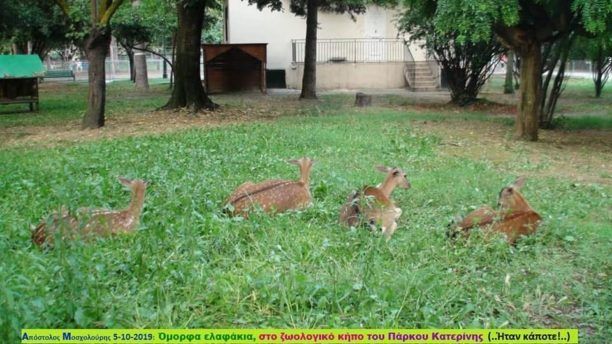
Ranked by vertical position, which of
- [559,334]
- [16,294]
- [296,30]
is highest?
[296,30]

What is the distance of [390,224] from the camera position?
561cm

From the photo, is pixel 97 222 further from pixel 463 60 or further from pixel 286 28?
pixel 286 28

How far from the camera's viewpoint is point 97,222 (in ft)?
16.6

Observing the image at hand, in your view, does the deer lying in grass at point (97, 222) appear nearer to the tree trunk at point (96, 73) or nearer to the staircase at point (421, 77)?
the tree trunk at point (96, 73)

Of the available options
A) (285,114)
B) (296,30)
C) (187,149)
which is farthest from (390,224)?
(296,30)

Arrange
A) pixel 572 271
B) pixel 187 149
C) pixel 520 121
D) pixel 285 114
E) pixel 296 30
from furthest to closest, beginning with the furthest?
pixel 296 30 → pixel 285 114 → pixel 520 121 → pixel 187 149 → pixel 572 271

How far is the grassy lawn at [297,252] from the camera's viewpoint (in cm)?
379

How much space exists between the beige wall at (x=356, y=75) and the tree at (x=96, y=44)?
1744 cm

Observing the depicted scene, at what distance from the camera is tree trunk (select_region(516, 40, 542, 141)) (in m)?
12.7

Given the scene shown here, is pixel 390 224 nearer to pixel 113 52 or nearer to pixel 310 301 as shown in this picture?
pixel 310 301

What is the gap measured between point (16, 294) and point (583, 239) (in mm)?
4396

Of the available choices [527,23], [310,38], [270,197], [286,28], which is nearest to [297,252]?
[270,197]

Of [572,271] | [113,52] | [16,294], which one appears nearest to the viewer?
[16,294]

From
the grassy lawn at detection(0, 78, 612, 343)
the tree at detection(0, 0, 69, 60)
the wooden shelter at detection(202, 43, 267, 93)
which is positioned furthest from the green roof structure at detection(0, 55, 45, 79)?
the grassy lawn at detection(0, 78, 612, 343)
